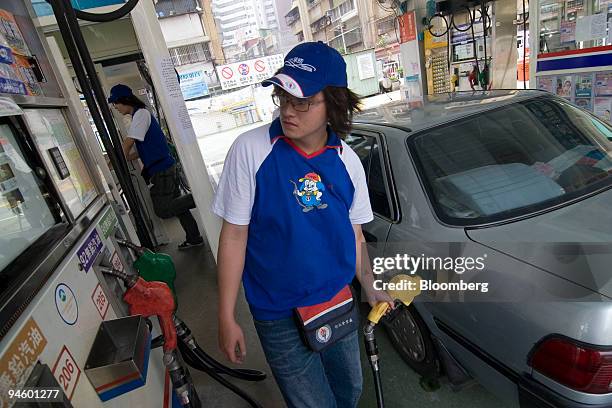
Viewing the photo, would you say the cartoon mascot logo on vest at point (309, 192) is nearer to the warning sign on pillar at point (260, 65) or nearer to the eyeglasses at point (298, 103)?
the eyeglasses at point (298, 103)

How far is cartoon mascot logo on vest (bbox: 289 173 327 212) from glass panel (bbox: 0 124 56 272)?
2.87 ft

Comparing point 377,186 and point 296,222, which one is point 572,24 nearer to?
point 377,186

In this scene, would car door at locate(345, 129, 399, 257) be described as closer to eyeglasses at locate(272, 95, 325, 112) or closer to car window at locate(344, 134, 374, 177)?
car window at locate(344, 134, 374, 177)

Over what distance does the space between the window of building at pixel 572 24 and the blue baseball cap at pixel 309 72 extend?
12.9 feet

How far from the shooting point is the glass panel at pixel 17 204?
1.14 meters

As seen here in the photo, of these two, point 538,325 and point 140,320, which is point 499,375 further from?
point 140,320

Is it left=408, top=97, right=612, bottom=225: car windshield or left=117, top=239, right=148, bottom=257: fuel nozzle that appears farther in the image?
left=117, top=239, right=148, bottom=257: fuel nozzle

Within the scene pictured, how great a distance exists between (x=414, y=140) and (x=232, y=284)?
4.34 feet

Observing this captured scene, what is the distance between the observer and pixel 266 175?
1.22m

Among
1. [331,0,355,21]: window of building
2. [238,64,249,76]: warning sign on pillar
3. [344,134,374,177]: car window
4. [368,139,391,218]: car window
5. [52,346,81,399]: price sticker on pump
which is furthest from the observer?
[331,0,355,21]: window of building

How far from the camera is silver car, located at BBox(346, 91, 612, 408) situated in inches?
50.3

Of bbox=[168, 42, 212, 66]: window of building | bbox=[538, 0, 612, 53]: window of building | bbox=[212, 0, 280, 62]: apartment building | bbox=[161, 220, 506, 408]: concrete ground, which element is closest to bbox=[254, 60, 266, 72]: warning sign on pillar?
bbox=[212, 0, 280, 62]: apartment building

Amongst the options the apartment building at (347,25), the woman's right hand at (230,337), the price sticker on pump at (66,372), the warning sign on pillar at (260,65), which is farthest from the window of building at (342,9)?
the price sticker on pump at (66,372)

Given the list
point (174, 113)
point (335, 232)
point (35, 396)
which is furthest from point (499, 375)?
point (174, 113)
